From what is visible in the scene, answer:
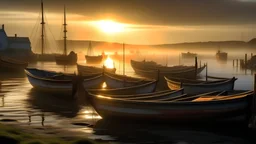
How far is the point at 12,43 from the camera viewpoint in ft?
350

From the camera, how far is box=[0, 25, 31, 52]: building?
102 metres

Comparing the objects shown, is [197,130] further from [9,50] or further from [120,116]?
[9,50]

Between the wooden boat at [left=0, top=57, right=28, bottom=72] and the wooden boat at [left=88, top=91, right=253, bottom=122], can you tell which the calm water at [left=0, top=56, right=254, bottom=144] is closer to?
the wooden boat at [left=88, top=91, right=253, bottom=122]

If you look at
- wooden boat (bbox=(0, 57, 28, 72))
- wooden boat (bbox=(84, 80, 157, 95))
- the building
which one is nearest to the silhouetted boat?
the building

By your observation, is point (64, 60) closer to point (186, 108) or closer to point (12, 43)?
point (12, 43)

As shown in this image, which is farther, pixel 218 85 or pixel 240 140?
pixel 218 85

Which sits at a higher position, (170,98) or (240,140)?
(170,98)

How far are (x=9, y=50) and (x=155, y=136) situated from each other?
8964 cm

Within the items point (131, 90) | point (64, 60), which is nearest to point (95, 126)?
point (131, 90)

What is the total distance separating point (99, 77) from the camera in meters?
38.4

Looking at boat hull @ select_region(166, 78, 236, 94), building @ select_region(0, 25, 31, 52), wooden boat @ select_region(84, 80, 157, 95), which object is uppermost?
building @ select_region(0, 25, 31, 52)

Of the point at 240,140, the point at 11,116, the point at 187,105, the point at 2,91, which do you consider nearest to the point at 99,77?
the point at 2,91

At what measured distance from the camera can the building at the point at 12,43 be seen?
102 metres

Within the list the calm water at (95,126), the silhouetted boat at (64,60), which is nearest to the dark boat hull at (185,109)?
the calm water at (95,126)
